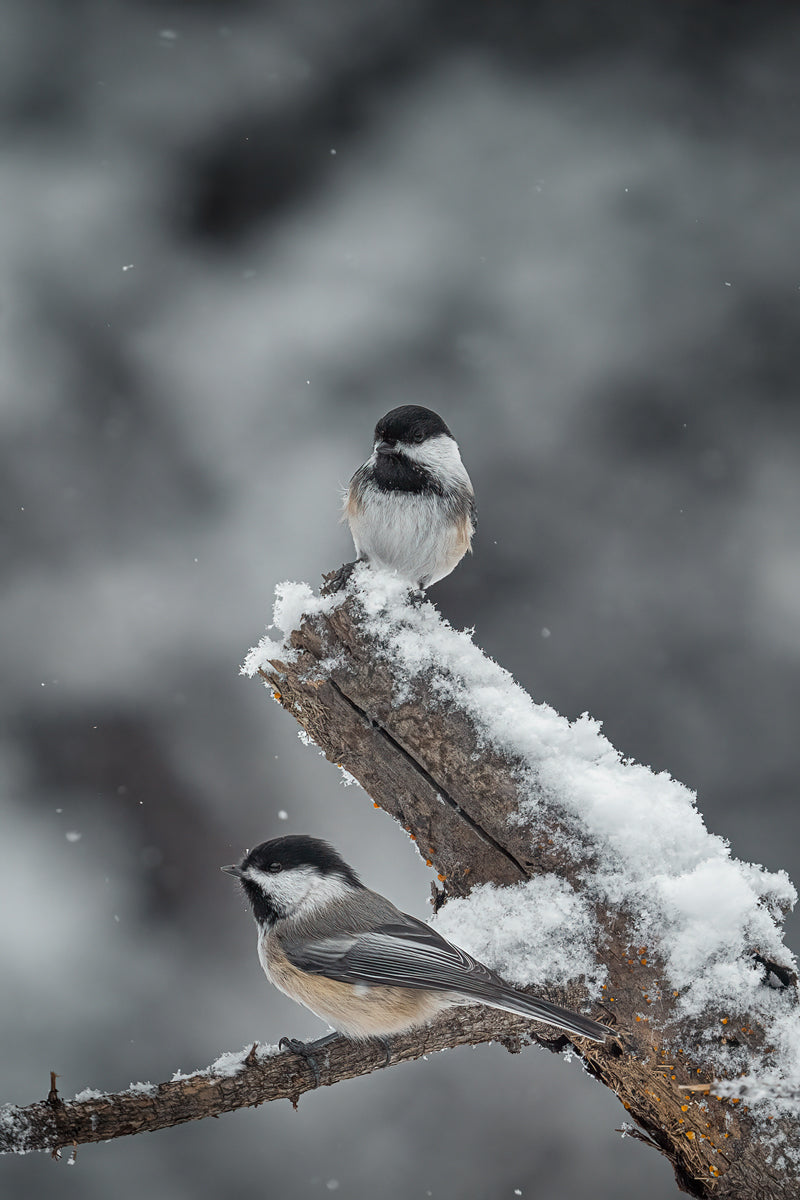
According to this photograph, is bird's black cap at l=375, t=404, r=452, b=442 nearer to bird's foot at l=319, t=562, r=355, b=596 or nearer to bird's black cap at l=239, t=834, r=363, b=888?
bird's foot at l=319, t=562, r=355, b=596

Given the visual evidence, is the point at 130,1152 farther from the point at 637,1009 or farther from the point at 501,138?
the point at 501,138

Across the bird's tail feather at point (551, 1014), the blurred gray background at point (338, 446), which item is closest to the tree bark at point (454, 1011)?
the bird's tail feather at point (551, 1014)

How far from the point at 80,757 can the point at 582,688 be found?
219 centimetres

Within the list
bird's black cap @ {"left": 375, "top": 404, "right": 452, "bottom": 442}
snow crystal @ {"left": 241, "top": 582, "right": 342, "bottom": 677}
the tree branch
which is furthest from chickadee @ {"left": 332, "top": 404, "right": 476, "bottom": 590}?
the tree branch

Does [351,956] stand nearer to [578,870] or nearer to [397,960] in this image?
[397,960]

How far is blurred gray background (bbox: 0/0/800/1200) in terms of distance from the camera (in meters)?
3.78

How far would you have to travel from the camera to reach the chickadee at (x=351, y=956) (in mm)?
1685

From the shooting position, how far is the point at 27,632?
398 centimetres

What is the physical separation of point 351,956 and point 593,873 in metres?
0.53

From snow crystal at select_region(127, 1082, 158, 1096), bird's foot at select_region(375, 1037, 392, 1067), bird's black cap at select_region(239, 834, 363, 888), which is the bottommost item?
snow crystal at select_region(127, 1082, 158, 1096)

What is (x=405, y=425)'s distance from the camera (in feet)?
8.55

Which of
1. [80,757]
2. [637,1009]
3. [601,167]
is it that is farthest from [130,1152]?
[601,167]

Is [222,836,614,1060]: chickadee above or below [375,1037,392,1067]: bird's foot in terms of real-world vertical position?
above

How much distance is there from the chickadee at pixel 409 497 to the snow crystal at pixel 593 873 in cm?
55
